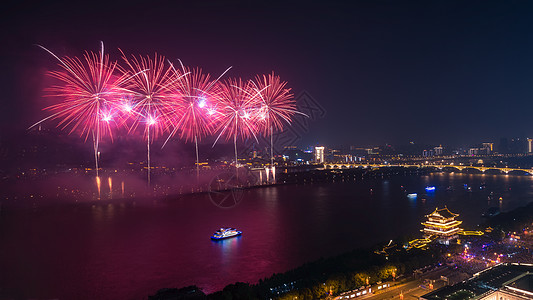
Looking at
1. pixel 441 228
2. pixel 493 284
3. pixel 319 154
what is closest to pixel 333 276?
pixel 493 284

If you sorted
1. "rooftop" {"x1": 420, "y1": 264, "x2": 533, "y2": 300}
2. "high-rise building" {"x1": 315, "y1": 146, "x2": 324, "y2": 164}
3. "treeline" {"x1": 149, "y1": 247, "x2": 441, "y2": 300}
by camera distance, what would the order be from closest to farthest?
"rooftop" {"x1": 420, "y1": 264, "x2": 533, "y2": 300} < "treeline" {"x1": 149, "y1": 247, "x2": 441, "y2": 300} < "high-rise building" {"x1": 315, "y1": 146, "x2": 324, "y2": 164}

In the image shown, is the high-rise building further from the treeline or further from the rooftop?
the rooftop

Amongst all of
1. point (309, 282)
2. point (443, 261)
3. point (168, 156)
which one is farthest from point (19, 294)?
point (168, 156)

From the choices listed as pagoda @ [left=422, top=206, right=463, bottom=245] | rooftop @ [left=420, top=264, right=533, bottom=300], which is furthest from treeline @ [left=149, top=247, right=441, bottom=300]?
pagoda @ [left=422, top=206, right=463, bottom=245]

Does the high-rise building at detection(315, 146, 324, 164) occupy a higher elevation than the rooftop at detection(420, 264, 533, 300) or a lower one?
higher

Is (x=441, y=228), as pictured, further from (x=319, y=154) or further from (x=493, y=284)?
(x=319, y=154)

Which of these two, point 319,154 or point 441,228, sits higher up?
point 319,154

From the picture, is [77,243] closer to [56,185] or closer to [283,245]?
[283,245]

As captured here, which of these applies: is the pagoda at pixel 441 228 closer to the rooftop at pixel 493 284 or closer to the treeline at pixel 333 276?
the treeline at pixel 333 276

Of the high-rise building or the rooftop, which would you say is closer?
the rooftop
